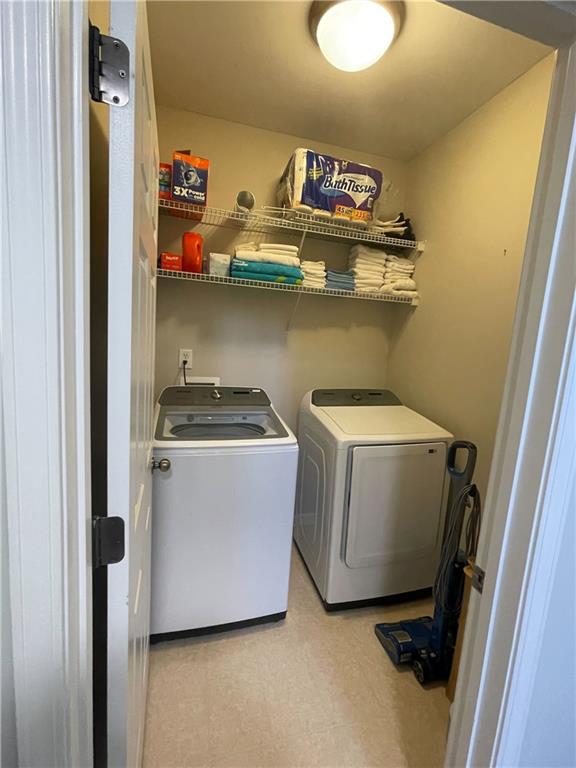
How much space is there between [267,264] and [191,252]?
0.41m

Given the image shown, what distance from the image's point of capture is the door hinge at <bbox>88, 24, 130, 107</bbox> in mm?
555

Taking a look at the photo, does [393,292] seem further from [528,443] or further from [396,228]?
[528,443]

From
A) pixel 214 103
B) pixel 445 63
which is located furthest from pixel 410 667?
pixel 214 103

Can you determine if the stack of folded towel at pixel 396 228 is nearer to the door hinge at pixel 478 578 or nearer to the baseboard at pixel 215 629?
the door hinge at pixel 478 578

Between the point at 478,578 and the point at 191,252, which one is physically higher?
the point at 191,252

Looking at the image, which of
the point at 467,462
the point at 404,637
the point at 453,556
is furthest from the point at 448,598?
the point at 467,462

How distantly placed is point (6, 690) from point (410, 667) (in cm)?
171

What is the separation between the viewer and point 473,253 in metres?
1.94

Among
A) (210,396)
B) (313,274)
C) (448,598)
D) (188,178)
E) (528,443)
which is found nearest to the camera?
(528,443)

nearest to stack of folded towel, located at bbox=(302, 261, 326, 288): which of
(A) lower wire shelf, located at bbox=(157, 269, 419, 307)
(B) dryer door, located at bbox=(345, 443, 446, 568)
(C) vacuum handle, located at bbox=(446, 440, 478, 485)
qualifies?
(A) lower wire shelf, located at bbox=(157, 269, 419, 307)

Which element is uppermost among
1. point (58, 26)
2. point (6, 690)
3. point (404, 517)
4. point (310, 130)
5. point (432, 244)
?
point (310, 130)

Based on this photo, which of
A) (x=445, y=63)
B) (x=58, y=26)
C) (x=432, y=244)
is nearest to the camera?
(x=58, y=26)

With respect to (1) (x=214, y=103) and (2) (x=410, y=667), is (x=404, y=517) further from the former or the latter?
(1) (x=214, y=103)

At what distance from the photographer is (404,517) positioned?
6.36ft
